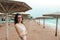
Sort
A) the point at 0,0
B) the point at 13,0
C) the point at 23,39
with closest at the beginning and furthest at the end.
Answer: the point at 23,39 → the point at 0,0 → the point at 13,0

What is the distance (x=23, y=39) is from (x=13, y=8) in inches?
230

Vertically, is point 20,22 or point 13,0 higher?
point 13,0

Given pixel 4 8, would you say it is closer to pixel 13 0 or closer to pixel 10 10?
pixel 10 10

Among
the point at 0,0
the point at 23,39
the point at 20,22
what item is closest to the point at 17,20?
the point at 20,22

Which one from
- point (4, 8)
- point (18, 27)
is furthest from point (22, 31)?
point (4, 8)

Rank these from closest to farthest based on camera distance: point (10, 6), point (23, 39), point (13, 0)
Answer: point (23, 39) < point (13, 0) < point (10, 6)

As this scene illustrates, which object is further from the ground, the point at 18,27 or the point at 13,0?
the point at 13,0

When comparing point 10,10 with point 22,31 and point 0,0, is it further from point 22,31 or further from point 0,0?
point 22,31

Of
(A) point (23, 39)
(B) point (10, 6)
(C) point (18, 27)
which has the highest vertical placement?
(B) point (10, 6)

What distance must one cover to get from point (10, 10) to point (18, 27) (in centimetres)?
568

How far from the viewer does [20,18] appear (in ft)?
16.6

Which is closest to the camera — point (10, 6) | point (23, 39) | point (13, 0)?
point (23, 39)

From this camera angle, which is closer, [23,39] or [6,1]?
[23,39]

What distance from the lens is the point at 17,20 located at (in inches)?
200
